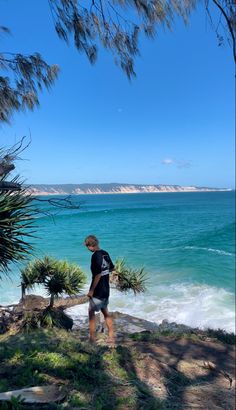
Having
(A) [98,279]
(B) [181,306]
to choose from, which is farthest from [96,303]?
(B) [181,306]

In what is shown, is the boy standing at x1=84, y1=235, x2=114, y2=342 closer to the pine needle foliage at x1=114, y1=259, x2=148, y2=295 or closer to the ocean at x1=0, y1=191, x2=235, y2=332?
the ocean at x1=0, y1=191, x2=235, y2=332

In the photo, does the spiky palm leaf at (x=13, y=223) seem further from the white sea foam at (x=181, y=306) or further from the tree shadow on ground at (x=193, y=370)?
the white sea foam at (x=181, y=306)

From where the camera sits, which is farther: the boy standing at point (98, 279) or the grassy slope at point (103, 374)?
the boy standing at point (98, 279)

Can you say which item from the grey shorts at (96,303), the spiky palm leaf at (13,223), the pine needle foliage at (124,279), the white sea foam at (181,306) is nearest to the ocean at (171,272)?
the white sea foam at (181,306)

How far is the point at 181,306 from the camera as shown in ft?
47.3

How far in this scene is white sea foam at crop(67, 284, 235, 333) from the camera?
12930 millimetres

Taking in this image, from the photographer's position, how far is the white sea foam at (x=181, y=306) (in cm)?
1293

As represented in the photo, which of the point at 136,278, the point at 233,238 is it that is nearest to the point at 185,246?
the point at 233,238

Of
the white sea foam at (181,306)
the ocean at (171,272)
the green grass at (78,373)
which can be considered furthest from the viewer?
the ocean at (171,272)

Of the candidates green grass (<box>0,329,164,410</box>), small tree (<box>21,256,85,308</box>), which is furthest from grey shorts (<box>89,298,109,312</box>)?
small tree (<box>21,256,85,308</box>)

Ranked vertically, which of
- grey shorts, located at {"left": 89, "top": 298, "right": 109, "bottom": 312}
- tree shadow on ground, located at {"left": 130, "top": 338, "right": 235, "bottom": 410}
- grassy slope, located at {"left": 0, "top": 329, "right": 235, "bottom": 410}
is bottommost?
tree shadow on ground, located at {"left": 130, "top": 338, "right": 235, "bottom": 410}

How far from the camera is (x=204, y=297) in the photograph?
618 inches

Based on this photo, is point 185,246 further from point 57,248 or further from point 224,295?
point 224,295

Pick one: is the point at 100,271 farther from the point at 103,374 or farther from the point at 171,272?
the point at 171,272
